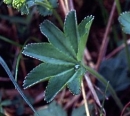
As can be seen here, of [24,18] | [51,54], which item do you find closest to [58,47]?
[51,54]

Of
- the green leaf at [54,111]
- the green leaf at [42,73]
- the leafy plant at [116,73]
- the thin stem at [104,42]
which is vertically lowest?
the leafy plant at [116,73]

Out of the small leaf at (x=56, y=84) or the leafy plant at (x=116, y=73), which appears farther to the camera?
the leafy plant at (x=116, y=73)

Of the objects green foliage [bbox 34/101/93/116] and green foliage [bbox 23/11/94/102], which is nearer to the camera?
green foliage [bbox 23/11/94/102]

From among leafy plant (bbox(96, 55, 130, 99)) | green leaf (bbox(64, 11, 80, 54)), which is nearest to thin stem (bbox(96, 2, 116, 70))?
leafy plant (bbox(96, 55, 130, 99))

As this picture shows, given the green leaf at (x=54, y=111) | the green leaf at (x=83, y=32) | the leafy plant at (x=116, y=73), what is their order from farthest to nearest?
the leafy plant at (x=116, y=73) < the green leaf at (x=54, y=111) < the green leaf at (x=83, y=32)

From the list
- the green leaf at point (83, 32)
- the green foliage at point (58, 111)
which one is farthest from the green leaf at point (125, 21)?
the green foliage at point (58, 111)

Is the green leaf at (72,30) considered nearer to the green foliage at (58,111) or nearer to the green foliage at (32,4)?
the green foliage at (32,4)

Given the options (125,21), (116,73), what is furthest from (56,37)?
(116,73)

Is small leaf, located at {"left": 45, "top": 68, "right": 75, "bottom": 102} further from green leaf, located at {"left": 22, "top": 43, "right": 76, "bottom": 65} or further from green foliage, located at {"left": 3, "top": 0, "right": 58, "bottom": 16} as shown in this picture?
green foliage, located at {"left": 3, "top": 0, "right": 58, "bottom": 16}

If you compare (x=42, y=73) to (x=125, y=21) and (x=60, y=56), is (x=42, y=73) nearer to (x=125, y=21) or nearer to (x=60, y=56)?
(x=60, y=56)
